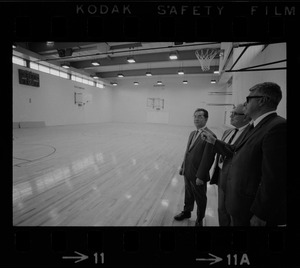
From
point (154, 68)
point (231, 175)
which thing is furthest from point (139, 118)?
point (231, 175)

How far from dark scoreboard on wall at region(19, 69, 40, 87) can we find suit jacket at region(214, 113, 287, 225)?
1460 centimetres

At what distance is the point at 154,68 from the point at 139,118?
749 centimetres

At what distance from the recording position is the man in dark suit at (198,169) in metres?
2.13

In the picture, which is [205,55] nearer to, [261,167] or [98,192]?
[98,192]

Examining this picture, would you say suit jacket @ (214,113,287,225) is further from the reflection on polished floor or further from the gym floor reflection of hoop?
the gym floor reflection of hoop

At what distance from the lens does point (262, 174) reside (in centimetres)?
126

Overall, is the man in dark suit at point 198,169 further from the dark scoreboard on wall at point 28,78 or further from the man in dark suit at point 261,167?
the dark scoreboard on wall at point 28,78
